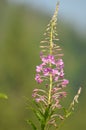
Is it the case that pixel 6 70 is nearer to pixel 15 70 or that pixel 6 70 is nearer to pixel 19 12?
pixel 15 70

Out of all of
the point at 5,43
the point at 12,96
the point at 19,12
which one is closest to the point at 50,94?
the point at 12,96

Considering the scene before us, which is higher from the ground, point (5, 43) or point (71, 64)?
point (5, 43)

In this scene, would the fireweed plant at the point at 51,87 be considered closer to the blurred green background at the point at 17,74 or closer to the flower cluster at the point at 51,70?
the flower cluster at the point at 51,70

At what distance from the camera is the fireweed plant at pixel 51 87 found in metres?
5.95

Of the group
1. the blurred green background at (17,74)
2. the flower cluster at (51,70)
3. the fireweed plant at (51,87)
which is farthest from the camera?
the blurred green background at (17,74)

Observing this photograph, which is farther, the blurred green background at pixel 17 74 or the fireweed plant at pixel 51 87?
the blurred green background at pixel 17 74

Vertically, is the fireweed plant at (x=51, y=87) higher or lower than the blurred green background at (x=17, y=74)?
higher

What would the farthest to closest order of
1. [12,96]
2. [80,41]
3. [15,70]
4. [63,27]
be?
[80,41]
[63,27]
[15,70]
[12,96]

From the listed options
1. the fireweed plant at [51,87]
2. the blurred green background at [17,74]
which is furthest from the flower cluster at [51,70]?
the blurred green background at [17,74]

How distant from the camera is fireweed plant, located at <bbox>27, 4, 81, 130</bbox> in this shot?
5.95 m

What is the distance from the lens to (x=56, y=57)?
6.24 metres

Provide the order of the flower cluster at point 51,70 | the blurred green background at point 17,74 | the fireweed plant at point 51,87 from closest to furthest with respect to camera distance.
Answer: the fireweed plant at point 51,87, the flower cluster at point 51,70, the blurred green background at point 17,74

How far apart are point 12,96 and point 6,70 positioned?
461 inches

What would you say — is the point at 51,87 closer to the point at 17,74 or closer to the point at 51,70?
the point at 51,70
